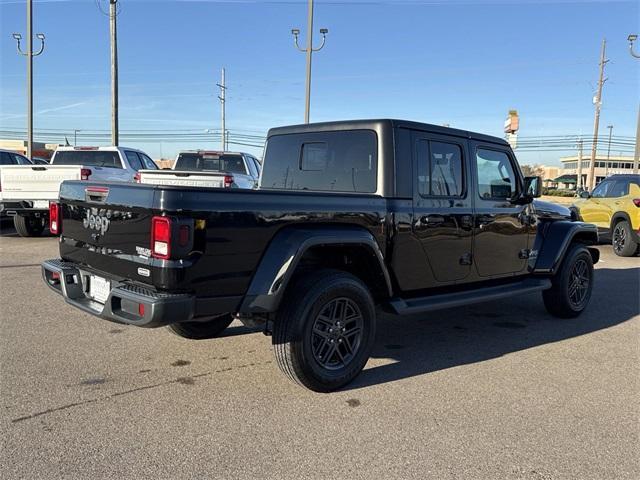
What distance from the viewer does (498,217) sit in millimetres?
5375

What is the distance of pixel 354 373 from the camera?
4.07 metres

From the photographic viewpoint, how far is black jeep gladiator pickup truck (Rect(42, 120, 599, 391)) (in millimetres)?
3309

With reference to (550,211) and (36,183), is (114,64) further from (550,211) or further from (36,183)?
(550,211)

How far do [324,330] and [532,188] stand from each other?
3.10 m

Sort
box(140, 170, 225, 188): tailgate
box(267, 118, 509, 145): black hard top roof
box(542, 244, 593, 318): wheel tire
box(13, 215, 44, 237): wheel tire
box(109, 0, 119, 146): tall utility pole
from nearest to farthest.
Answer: box(267, 118, 509, 145): black hard top roof
box(542, 244, 593, 318): wheel tire
box(140, 170, 225, 188): tailgate
box(13, 215, 44, 237): wheel tire
box(109, 0, 119, 146): tall utility pole

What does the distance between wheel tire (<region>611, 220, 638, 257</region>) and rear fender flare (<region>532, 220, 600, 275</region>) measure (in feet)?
20.7

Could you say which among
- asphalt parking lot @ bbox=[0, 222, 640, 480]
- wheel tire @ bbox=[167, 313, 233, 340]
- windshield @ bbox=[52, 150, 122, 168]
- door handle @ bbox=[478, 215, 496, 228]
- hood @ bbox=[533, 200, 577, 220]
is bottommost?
asphalt parking lot @ bbox=[0, 222, 640, 480]

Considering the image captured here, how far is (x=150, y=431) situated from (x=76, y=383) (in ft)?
3.36

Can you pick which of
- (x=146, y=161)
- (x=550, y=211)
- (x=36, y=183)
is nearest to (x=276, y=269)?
(x=550, y=211)

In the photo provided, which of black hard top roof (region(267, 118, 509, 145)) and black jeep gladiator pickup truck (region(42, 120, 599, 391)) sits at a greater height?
black hard top roof (region(267, 118, 509, 145))

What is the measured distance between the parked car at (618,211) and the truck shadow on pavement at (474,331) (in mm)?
4548

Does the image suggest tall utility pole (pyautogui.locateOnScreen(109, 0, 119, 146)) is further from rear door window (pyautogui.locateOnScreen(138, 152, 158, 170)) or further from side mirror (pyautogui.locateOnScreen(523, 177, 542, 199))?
side mirror (pyautogui.locateOnScreen(523, 177, 542, 199))

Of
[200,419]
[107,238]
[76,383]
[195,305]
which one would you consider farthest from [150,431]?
[107,238]

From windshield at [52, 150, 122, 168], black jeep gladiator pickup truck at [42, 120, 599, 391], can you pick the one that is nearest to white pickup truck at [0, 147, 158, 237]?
windshield at [52, 150, 122, 168]
